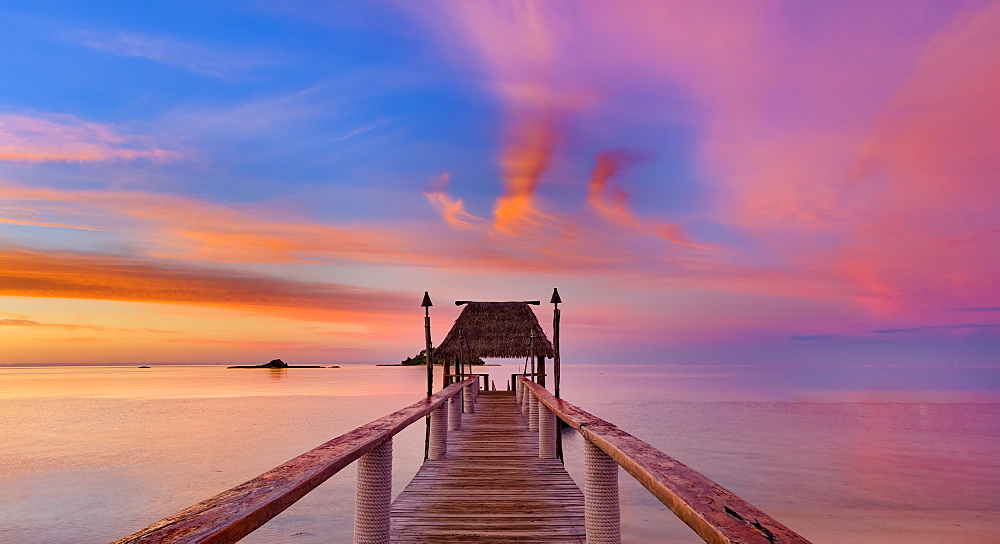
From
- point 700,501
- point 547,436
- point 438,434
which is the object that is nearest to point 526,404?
point 547,436

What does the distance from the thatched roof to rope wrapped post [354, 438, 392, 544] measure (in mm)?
16461

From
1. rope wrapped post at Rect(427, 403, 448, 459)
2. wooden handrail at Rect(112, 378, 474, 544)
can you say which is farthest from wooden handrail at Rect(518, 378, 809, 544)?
rope wrapped post at Rect(427, 403, 448, 459)

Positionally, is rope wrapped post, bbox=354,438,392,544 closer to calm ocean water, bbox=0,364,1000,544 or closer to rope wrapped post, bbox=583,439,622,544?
rope wrapped post, bbox=583,439,622,544

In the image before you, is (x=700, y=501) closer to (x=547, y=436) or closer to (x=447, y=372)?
(x=547, y=436)

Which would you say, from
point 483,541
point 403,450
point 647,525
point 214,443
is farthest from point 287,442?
point 483,541

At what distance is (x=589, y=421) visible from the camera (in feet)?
17.7

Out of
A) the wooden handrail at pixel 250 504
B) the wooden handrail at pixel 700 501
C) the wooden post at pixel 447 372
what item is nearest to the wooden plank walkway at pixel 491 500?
the wooden handrail at pixel 250 504

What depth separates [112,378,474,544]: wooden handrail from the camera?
80.3 inches

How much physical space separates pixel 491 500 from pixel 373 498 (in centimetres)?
235

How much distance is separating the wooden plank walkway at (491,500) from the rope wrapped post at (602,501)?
2.79 ft

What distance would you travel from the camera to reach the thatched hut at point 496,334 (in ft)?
70.5

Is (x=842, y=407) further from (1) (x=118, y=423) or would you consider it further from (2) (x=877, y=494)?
(1) (x=118, y=423)

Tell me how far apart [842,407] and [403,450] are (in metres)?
37.6

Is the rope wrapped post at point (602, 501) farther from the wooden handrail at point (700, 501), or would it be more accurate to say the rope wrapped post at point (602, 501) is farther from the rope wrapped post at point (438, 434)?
the rope wrapped post at point (438, 434)
